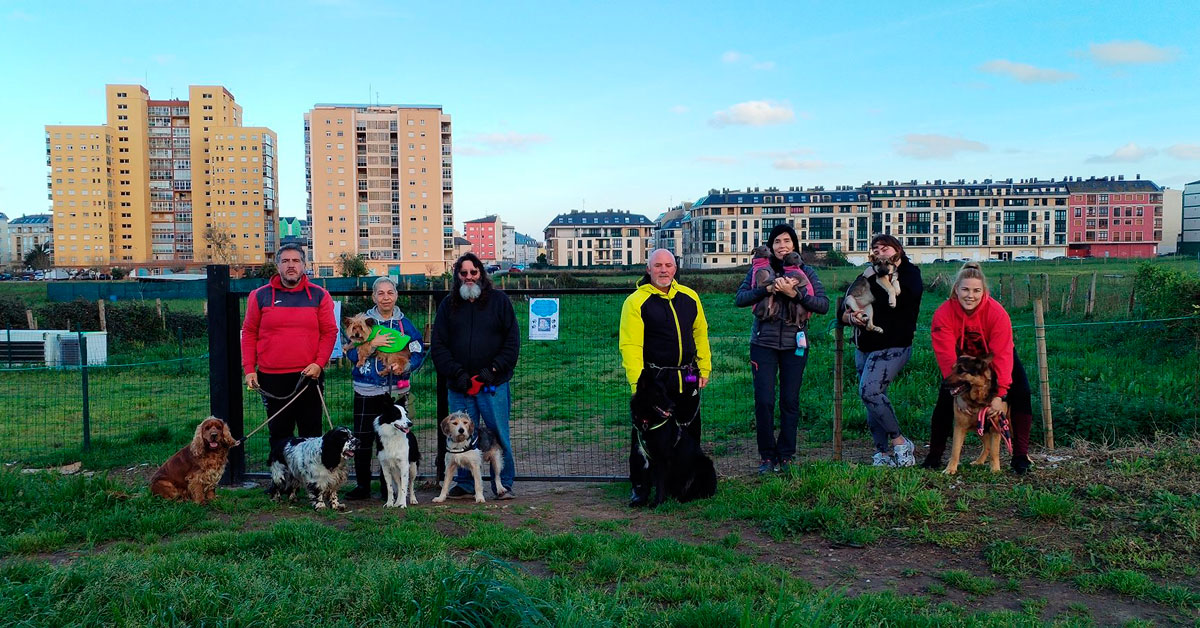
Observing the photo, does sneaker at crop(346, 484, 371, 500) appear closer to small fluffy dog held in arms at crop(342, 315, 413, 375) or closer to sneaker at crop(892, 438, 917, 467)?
small fluffy dog held in arms at crop(342, 315, 413, 375)

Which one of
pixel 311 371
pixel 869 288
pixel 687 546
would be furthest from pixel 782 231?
pixel 311 371

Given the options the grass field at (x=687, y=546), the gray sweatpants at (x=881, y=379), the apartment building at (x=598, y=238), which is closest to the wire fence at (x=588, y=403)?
the grass field at (x=687, y=546)

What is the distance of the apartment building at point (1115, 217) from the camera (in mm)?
116062

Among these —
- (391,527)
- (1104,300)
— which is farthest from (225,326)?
(1104,300)

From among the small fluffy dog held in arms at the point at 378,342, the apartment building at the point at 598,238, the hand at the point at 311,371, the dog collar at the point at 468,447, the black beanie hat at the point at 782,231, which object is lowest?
the dog collar at the point at 468,447

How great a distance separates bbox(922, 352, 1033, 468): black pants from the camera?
610cm

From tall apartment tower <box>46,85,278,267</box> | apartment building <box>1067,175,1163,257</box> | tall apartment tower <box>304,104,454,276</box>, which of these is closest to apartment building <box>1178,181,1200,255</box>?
apartment building <box>1067,175,1163,257</box>

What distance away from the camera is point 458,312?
21.3ft

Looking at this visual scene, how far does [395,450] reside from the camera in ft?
20.4

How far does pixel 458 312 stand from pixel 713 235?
118 meters

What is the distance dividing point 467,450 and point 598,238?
14289cm

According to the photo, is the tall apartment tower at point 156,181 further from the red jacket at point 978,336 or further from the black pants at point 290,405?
the red jacket at point 978,336

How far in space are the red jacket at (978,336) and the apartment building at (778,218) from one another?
11307cm

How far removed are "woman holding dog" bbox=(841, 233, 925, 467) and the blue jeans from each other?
2888mm
